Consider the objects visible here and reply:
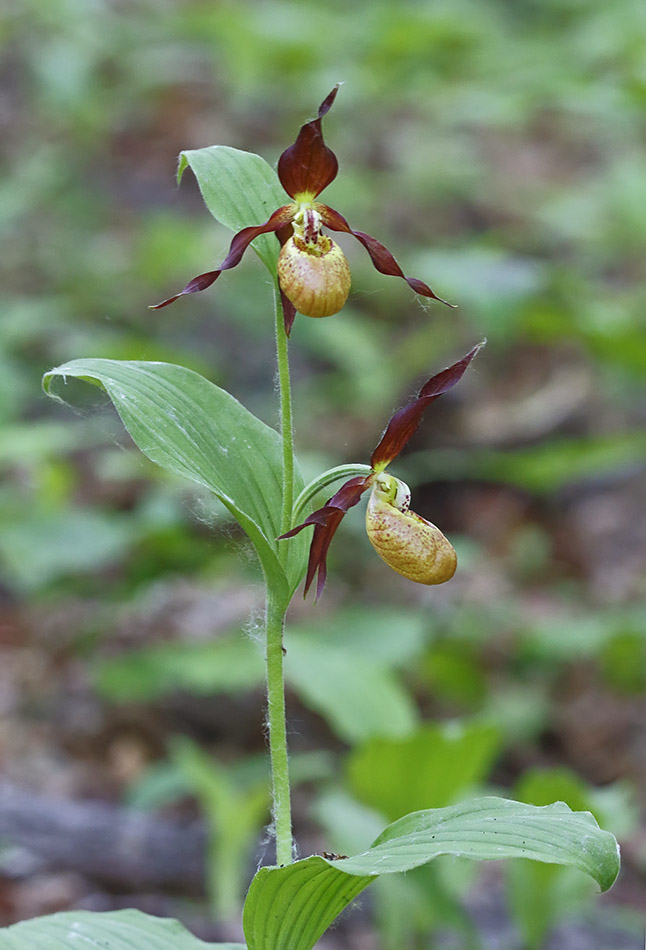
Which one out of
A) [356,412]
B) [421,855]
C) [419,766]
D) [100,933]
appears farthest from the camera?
[356,412]

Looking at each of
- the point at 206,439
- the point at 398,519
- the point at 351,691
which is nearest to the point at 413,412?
the point at 398,519

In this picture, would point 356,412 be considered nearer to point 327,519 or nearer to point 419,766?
point 419,766

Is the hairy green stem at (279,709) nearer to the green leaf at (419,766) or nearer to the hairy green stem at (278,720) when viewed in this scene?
the hairy green stem at (278,720)

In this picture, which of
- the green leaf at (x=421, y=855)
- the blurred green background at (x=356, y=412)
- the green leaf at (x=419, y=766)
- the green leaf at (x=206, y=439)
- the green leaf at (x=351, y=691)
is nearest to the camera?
the green leaf at (x=421, y=855)

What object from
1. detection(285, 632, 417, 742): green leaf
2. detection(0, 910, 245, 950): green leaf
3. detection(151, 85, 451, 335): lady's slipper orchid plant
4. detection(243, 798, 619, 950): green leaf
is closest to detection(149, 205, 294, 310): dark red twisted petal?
detection(151, 85, 451, 335): lady's slipper orchid plant

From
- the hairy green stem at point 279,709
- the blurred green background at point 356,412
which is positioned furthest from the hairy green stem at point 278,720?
the blurred green background at point 356,412

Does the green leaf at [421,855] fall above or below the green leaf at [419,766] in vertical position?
below

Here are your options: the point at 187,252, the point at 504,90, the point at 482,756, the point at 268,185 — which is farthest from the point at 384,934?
the point at 504,90

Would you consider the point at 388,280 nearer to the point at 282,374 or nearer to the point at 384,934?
the point at 384,934
